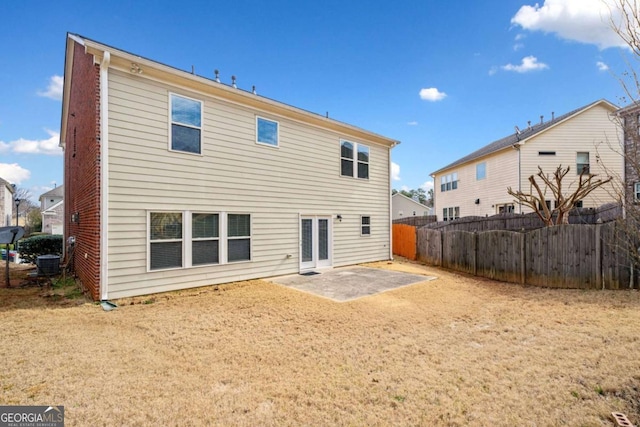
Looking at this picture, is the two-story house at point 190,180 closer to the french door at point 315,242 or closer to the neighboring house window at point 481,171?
the french door at point 315,242

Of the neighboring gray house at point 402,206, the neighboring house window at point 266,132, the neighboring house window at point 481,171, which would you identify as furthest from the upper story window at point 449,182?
the neighboring house window at point 266,132

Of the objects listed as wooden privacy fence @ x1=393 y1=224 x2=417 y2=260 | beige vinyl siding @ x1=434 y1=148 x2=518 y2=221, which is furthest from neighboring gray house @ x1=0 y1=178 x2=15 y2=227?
beige vinyl siding @ x1=434 y1=148 x2=518 y2=221

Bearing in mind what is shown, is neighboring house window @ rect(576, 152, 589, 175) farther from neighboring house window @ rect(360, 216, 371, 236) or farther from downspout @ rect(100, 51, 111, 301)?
downspout @ rect(100, 51, 111, 301)

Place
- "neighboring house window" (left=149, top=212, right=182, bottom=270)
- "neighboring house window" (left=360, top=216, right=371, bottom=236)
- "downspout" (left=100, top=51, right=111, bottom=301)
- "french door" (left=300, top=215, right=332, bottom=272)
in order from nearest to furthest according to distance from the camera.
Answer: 1. "downspout" (left=100, top=51, right=111, bottom=301)
2. "neighboring house window" (left=149, top=212, right=182, bottom=270)
3. "french door" (left=300, top=215, right=332, bottom=272)
4. "neighboring house window" (left=360, top=216, right=371, bottom=236)

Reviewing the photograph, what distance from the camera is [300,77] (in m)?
14.6

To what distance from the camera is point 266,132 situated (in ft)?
30.1

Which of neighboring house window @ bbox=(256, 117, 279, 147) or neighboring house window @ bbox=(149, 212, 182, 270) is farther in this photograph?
neighboring house window @ bbox=(256, 117, 279, 147)

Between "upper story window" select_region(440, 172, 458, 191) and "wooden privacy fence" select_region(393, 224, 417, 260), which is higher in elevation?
"upper story window" select_region(440, 172, 458, 191)

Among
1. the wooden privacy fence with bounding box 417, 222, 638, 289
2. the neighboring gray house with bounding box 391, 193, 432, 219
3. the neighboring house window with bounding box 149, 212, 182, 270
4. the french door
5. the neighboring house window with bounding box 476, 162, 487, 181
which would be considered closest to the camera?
the neighboring house window with bounding box 149, 212, 182, 270

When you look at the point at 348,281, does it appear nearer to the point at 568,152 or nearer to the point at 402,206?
the point at 568,152

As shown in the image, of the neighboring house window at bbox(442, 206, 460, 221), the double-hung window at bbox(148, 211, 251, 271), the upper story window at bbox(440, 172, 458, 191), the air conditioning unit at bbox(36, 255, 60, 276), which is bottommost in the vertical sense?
the air conditioning unit at bbox(36, 255, 60, 276)

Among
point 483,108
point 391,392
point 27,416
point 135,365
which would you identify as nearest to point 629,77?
point 391,392

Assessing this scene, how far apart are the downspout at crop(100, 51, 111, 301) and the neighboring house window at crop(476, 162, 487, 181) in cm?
2056

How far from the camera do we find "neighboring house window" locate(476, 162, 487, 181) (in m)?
19.8
